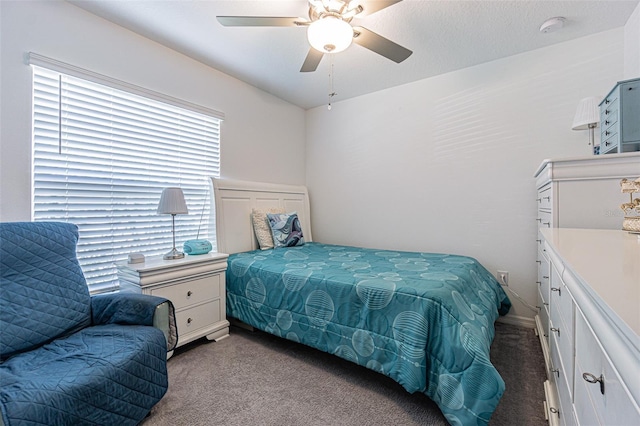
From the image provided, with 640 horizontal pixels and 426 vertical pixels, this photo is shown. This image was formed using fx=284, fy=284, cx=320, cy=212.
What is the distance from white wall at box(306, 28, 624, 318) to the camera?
2480mm

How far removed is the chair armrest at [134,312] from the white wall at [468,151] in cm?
247

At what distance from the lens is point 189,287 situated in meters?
2.26

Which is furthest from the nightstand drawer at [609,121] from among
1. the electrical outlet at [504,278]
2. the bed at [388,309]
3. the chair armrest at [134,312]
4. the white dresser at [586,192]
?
the chair armrest at [134,312]

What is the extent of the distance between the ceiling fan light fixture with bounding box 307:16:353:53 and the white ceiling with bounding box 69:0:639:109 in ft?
1.72

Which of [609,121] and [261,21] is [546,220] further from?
[261,21]

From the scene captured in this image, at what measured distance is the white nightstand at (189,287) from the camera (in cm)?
204

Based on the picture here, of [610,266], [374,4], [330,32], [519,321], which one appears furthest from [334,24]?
[519,321]

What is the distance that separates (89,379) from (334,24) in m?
2.09

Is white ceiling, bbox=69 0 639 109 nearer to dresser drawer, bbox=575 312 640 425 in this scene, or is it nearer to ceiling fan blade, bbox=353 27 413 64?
ceiling fan blade, bbox=353 27 413 64

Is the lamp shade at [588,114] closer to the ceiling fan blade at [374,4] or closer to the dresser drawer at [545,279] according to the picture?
the dresser drawer at [545,279]

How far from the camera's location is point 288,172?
3.96 meters

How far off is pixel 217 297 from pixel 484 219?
8.71ft

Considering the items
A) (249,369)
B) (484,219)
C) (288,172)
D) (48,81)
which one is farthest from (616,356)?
(288,172)

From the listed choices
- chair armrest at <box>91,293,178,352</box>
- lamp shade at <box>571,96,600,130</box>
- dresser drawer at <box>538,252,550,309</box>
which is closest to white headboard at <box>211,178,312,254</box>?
chair armrest at <box>91,293,178,352</box>
